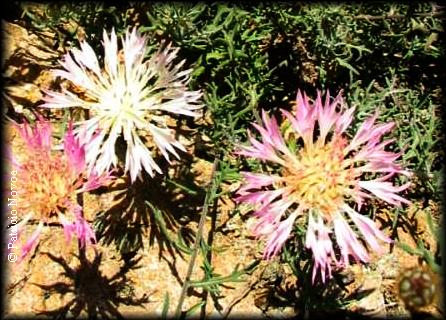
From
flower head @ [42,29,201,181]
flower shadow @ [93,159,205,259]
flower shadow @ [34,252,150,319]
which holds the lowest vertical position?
flower shadow @ [34,252,150,319]

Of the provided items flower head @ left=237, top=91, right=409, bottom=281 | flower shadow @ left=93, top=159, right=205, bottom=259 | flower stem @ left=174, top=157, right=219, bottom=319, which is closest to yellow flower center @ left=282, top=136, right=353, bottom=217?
flower head @ left=237, top=91, right=409, bottom=281

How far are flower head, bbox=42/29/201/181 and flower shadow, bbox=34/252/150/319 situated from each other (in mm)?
365

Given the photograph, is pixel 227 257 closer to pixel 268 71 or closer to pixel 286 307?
pixel 286 307

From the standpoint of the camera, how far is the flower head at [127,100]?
161 cm

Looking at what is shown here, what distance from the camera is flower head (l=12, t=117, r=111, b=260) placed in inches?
62.6

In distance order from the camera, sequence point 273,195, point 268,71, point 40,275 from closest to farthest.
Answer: point 273,195, point 40,275, point 268,71

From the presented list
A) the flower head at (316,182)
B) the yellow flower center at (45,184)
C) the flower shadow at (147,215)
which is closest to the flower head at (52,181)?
the yellow flower center at (45,184)

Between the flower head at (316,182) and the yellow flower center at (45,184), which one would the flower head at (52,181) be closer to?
the yellow flower center at (45,184)

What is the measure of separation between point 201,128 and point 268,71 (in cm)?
28

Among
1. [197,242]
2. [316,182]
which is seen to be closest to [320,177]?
[316,182]

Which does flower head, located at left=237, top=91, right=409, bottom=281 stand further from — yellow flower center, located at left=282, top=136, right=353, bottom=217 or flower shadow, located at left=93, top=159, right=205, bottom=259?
flower shadow, located at left=93, top=159, right=205, bottom=259

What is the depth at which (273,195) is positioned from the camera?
1565 millimetres

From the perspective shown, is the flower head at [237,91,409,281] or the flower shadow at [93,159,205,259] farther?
the flower shadow at [93,159,205,259]

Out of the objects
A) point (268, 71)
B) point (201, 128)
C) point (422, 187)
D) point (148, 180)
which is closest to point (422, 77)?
point (422, 187)
